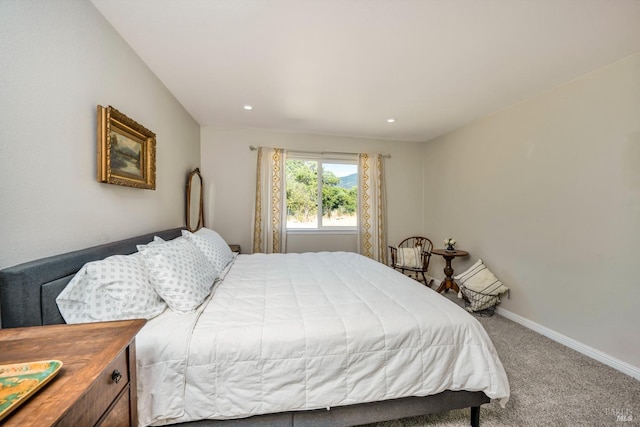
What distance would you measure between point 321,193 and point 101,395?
3556 millimetres

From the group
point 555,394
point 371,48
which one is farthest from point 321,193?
point 555,394

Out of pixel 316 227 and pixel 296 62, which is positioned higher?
pixel 296 62

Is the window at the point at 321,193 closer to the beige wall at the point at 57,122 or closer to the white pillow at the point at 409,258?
the white pillow at the point at 409,258

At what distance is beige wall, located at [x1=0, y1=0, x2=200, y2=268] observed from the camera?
1028 mm

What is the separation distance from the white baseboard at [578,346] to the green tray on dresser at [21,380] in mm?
3400

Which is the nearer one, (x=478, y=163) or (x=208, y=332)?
(x=208, y=332)

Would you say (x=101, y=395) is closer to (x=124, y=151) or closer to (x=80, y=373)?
(x=80, y=373)

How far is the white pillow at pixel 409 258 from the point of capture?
12.2 feet

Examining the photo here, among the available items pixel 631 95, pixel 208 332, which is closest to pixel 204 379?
pixel 208 332

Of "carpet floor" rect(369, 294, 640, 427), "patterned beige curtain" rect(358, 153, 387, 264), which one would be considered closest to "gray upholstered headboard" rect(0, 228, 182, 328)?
"carpet floor" rect(369, 294, 640, 427)

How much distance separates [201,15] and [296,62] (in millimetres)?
737

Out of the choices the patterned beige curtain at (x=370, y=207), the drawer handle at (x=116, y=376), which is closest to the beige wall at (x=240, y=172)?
the patterned beige curtain at (x=370, y=207)

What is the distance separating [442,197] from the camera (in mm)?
3975

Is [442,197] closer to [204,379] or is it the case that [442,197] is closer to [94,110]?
[204,379]
